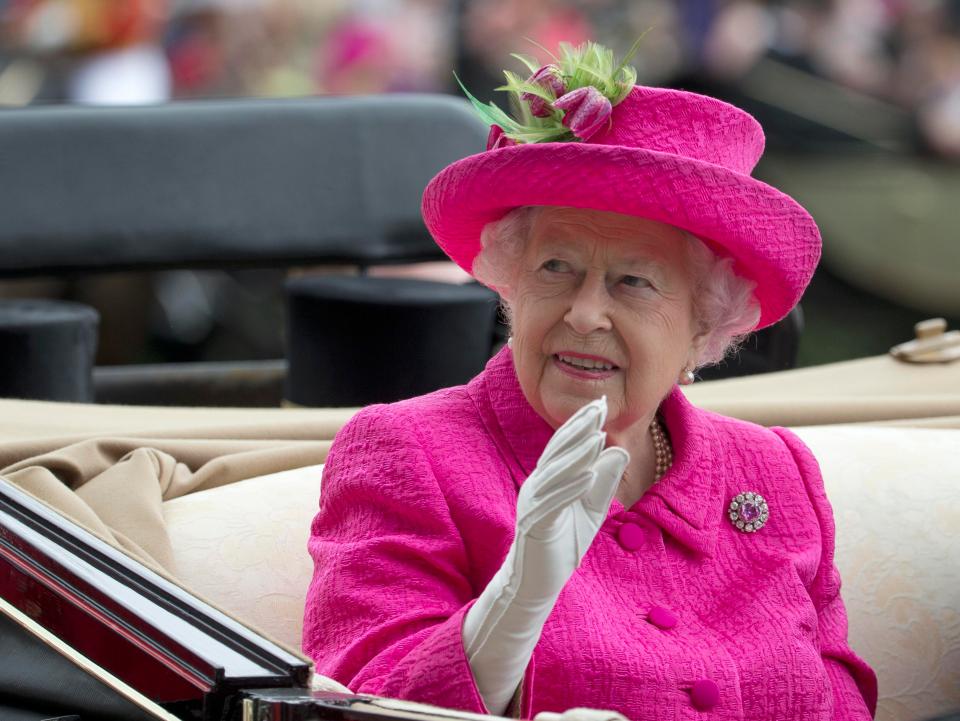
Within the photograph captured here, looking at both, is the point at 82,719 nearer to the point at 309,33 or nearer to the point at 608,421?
the point at 608,421

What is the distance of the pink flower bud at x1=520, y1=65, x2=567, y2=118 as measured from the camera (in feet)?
5.65

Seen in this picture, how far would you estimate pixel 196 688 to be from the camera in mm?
1242

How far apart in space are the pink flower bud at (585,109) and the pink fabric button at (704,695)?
0.63 metres

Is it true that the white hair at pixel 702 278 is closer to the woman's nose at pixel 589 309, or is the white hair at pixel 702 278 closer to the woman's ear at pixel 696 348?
the woman's ear at pixel 696 348

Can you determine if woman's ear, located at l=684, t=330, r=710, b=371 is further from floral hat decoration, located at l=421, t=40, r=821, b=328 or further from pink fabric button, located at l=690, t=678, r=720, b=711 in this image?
pink fabric button, located at l=690, t=678, r=720, b=711

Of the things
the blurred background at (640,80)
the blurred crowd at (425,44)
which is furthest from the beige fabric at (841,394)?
the blurred background at (640,80)

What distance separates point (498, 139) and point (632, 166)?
208mm

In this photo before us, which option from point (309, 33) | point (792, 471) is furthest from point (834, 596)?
point (309, 33)

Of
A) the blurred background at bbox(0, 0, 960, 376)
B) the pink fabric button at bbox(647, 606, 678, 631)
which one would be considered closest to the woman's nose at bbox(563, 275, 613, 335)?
the pink fabric button at bbox(647, 606, 678, 631)

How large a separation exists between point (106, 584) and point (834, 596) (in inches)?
37.8

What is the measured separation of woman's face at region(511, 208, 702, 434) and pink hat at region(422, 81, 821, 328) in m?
0.05

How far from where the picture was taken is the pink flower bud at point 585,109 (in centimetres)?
167

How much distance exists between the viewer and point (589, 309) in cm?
167

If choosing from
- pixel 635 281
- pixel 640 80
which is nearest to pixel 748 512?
pixel 635 281
